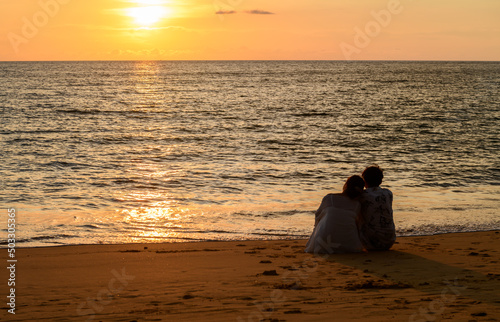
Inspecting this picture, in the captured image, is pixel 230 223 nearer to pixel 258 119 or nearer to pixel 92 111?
pixel 258 119

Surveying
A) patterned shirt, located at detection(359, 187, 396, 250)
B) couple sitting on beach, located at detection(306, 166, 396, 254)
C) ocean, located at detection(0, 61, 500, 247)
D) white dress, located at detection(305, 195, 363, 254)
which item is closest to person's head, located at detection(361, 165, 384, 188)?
couple sitting on beach, located at detection(306, 166, 396, 254)

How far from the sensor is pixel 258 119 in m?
35.4

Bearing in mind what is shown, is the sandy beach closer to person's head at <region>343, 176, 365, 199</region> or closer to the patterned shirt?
the patterned shirt

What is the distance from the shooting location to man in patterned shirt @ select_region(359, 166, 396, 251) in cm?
787

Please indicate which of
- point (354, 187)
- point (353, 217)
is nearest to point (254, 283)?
point (353, 217)

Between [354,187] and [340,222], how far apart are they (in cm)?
59

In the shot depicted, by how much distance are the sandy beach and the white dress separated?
0.22m

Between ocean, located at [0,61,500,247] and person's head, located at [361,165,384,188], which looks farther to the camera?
ocean, located at [0,61,500,247]

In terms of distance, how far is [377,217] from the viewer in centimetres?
788

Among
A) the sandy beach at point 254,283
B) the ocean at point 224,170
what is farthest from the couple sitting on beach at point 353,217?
the ocean at point 224,170

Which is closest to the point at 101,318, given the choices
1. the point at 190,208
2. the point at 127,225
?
the point at 127,225

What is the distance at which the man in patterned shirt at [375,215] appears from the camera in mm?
7873

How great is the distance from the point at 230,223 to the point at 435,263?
482 cm

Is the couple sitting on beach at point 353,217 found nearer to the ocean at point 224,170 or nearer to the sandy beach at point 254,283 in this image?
the sandy beach at point 254,283
